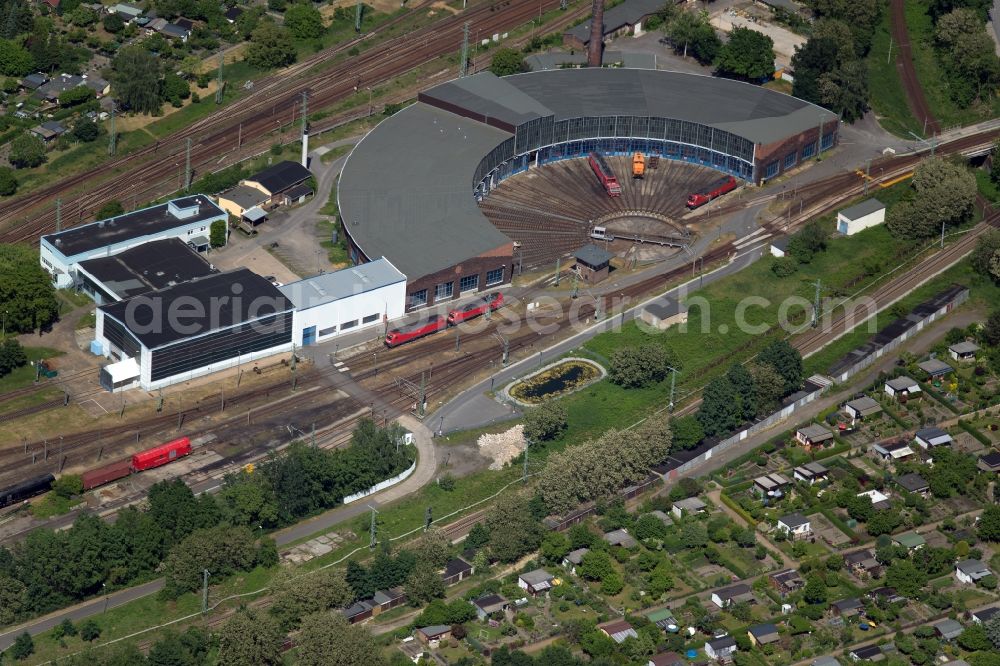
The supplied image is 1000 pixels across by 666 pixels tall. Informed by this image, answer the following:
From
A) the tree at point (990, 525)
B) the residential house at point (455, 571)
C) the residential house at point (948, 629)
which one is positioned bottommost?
the residential house at point (455, 571)

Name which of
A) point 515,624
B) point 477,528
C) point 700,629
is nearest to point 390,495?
point 477,528

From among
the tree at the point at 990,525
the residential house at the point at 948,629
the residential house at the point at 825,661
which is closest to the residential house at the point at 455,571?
the residential house at the point at 825,661

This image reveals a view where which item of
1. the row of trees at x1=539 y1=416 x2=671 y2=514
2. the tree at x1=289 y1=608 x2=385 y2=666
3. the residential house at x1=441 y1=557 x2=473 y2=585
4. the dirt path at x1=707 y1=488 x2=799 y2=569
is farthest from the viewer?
the row of trees at x1=539 y1=416 x2=671 y2=514

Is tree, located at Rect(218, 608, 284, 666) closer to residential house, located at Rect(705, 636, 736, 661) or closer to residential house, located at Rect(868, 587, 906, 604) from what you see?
residential house, located at Rect(705, 636, 736, 661)

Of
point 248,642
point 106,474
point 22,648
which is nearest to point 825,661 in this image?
point 248,642

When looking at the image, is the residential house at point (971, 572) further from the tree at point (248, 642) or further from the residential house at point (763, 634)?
the tree at point (248, 642)

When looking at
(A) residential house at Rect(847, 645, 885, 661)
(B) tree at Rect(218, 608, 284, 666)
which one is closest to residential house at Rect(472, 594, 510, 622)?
(B) tree at Rect(218, 608, 284, 666)
